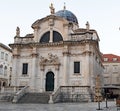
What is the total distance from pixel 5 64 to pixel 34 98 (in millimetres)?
29736

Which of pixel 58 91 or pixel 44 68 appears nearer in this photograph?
pixel 58 91

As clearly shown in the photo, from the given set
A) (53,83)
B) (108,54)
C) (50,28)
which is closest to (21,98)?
(53,83)

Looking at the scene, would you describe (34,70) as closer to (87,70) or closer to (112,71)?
(87,70)

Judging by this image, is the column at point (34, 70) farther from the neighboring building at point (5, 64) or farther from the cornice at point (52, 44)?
the neighboring building at point (5, 64)

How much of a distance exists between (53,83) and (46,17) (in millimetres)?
11304

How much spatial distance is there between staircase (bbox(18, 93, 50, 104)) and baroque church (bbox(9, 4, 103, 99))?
140 inches

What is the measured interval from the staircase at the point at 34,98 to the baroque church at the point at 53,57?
3546 millimetres

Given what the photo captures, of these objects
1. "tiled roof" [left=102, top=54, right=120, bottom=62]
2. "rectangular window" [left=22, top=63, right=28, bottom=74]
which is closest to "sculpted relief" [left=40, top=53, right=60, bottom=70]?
"rectangular window" [left=22, top=63, right=28, bottom=74]

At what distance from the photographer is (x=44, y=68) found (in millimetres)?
45844

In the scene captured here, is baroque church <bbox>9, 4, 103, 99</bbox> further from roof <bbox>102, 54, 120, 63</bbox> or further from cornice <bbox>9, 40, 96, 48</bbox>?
roof <bbox>102, 54, 120, 63</bbox>

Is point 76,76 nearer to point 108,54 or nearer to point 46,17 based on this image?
point 46,17

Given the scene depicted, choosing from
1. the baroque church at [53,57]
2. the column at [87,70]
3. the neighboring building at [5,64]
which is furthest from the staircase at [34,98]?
the neighboring building at [5,64]

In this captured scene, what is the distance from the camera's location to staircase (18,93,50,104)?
37747 mm

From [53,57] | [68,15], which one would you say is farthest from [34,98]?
[68,15]
